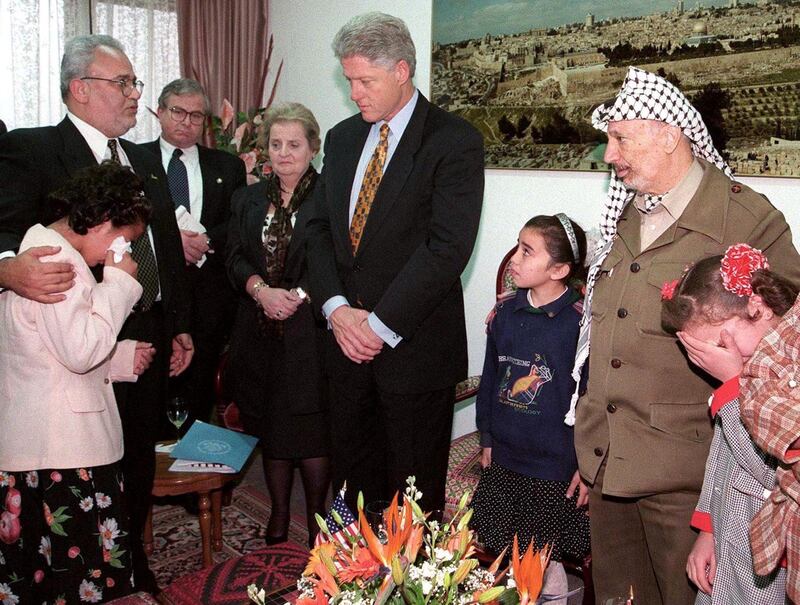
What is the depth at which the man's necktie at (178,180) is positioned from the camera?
3.64m

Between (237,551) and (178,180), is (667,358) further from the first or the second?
(178,180)

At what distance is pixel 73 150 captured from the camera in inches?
101

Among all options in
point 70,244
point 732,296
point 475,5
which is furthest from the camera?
point 475,5

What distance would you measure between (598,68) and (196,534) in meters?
2.72

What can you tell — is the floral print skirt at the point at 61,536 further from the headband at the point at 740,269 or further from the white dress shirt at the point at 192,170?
the headband at the point at 740,269

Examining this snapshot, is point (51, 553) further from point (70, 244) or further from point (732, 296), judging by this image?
point (732, 296)

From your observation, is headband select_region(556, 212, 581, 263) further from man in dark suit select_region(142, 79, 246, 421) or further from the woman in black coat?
man in dark suit select_region(142, 79, 246, 421)

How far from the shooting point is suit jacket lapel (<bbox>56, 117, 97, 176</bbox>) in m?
2.54

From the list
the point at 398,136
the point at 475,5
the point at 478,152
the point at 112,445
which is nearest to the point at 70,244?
the point at 112,445

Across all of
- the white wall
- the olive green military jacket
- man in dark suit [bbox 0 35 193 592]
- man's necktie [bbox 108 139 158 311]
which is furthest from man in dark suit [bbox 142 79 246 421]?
the olive green military jacket

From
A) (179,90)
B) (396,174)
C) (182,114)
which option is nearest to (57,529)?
(396,174)

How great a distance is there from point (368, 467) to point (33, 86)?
346 centimetres

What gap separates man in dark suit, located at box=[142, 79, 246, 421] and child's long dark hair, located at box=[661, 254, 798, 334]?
245 cm

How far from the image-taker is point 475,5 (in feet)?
12.1
